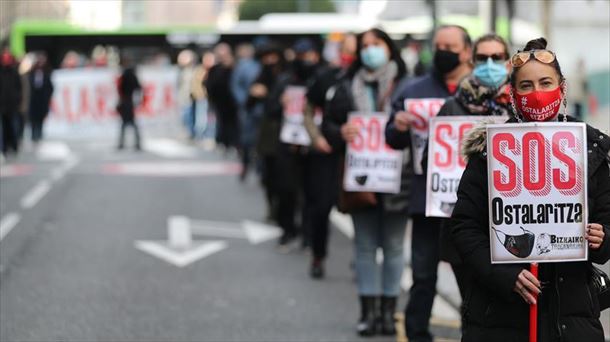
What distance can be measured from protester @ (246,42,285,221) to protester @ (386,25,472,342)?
5440 mm

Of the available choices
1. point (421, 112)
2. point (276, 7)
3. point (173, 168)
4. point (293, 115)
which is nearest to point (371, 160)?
point (421, 112)


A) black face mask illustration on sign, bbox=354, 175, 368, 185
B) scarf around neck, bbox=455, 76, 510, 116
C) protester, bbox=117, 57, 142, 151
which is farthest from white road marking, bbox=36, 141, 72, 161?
scarf around neck, bbox=455, 76, 510, 116

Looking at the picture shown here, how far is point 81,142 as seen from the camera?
33.2 meters

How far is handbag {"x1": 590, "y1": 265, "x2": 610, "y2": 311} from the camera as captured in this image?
16.3ft

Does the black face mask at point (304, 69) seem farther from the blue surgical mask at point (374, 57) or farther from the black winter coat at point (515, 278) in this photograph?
the black winter coat at point (515, 278)

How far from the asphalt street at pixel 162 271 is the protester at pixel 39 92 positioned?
10.7 meters

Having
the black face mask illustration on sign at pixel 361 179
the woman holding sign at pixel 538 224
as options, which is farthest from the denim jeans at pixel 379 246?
the woman holding sign at pixel 538 224

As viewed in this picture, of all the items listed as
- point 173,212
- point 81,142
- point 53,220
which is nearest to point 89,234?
point 53,220

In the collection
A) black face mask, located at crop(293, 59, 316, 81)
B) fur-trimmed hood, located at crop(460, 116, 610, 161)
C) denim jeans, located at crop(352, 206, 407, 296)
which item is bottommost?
denim jeans, located at crop(352, 206, 407, 296)

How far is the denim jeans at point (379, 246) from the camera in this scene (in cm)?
865

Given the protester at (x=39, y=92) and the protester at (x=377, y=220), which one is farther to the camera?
the protester at (x=39, y=92)

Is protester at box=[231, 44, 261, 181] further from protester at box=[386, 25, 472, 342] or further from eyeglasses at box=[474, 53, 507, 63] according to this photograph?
eyeglasses at box=[474, 53, 507, 63]

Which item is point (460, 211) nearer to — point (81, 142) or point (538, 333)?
point (538, 333)

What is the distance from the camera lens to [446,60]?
760 centimetres
